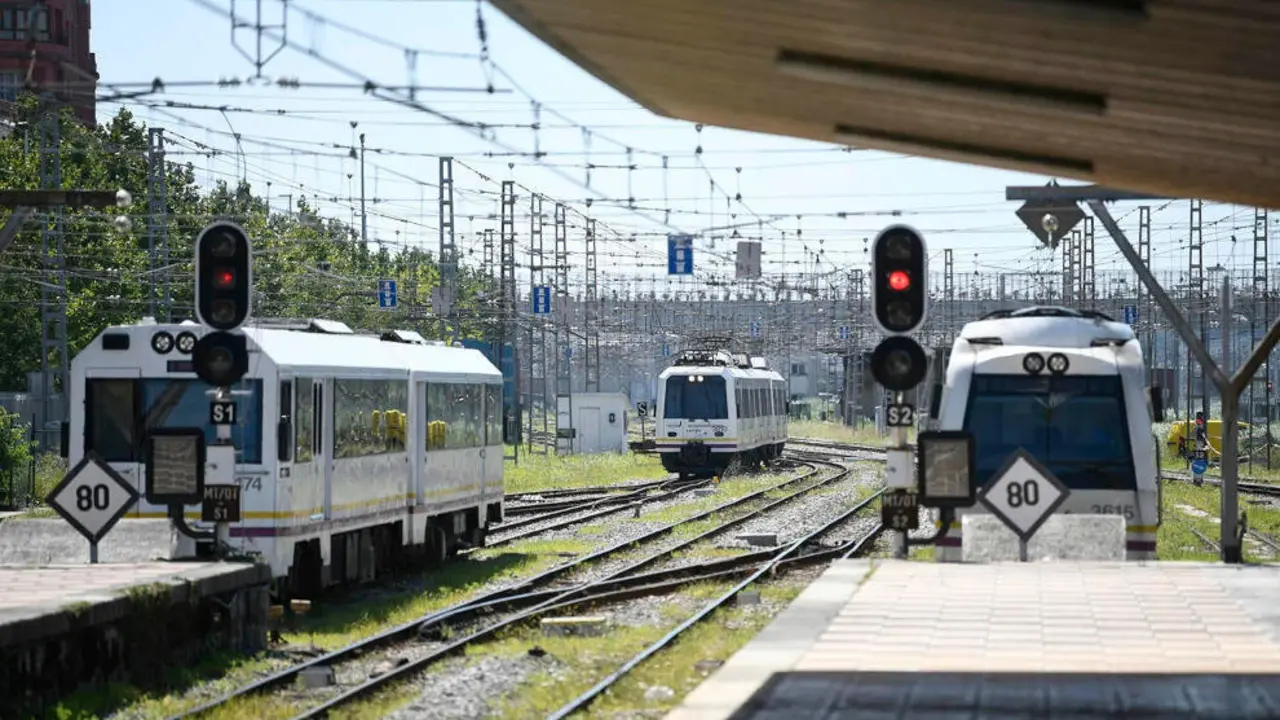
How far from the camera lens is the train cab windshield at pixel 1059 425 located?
21.2m

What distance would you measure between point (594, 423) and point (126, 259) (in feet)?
59.8

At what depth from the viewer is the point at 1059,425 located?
21578mm

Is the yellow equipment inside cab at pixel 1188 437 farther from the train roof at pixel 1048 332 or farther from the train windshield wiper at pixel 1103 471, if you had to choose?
the train windshield wiper at pixel 1103 471

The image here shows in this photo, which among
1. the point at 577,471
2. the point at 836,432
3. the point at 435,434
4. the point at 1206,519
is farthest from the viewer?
the point at 836,432

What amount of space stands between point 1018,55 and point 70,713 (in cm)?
768

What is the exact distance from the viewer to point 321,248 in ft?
261

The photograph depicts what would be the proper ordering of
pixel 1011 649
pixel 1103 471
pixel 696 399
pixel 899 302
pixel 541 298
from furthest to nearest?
pixel 541 298 → pixel 696 399 → pixel 1103 471 → pixel 899 302 → pixel 1011 649

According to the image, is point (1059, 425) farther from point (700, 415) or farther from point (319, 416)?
point (700, 415)

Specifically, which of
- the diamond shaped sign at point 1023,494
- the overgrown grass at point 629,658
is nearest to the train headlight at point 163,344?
the overgrown grass at point 629,658

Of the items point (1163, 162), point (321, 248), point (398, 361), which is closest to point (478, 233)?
point (321, 248)

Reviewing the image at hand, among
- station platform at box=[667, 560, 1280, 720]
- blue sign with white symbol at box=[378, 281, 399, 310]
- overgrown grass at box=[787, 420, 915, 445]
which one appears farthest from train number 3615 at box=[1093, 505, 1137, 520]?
overgrown grass at box=[787, 420, 915, 445]

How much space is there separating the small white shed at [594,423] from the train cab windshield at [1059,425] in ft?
154

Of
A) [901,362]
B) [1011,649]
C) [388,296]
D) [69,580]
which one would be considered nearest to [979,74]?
[901,362]

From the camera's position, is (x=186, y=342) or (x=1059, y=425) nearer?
(x=186, y=342)
